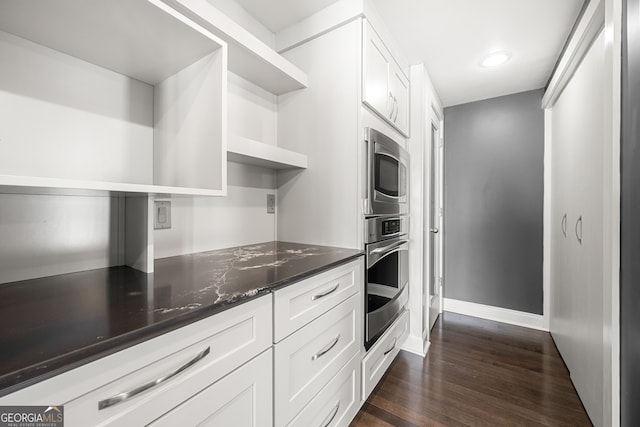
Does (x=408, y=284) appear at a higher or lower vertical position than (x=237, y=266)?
lower

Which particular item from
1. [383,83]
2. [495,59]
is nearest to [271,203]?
[383,83]

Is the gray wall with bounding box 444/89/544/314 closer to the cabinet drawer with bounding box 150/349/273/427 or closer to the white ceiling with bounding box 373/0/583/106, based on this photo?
the white ceiling with bounding box 373/0/583/106

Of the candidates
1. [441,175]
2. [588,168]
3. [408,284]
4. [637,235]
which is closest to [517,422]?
[408,284]

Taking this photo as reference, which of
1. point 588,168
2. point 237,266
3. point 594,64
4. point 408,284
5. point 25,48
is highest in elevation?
point 594,64

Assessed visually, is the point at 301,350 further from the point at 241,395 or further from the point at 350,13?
the point at 350,13

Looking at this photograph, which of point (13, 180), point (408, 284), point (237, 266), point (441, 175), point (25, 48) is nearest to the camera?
point (13, 180)

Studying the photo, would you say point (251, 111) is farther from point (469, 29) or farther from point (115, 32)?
point (469, 29)

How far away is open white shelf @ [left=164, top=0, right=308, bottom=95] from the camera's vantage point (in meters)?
1.02

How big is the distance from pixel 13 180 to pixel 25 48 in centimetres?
60

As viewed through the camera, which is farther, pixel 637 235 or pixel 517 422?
pixel 517 422

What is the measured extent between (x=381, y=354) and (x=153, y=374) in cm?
143

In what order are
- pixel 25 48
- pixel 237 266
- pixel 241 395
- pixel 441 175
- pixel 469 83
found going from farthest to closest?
pixel 441 175 → pixel 469 83 → pixel 237 266 → pixel 25 48 → pixel 241 395

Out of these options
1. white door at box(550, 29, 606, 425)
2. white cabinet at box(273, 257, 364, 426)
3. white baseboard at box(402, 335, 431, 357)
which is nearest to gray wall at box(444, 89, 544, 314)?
white door at box(550, 29, 606, 425)

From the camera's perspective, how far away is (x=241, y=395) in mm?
767
